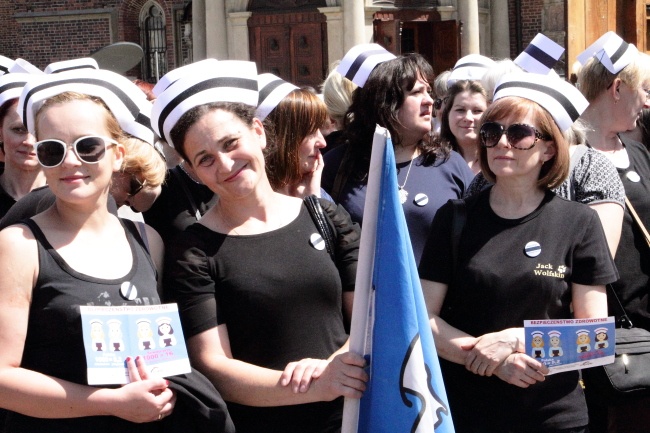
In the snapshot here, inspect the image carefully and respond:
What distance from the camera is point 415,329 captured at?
2.69 m

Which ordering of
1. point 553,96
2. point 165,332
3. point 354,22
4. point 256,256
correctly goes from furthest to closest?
point 354,22 < point 553,96 < point 256,256 < point 165,332

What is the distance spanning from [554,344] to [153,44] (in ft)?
72.0

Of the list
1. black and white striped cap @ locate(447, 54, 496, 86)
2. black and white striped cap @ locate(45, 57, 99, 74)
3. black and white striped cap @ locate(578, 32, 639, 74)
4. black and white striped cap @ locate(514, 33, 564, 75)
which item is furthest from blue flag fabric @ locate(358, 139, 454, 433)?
black and white striped cap @ locate(447, 54, 496, 86)

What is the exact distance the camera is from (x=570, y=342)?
10.5 ft

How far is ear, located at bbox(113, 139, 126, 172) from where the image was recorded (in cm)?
297

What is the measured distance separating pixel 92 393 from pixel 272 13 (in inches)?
716

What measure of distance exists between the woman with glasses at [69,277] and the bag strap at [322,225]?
0.52 m

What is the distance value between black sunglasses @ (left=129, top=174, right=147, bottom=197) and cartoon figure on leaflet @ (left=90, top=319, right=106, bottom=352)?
135cm

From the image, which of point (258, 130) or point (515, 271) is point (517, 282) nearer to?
point (515, 271)

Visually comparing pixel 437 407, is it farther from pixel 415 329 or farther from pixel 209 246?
pixel 209 246

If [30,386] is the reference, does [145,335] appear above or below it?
above

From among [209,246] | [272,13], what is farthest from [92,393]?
[272,13]

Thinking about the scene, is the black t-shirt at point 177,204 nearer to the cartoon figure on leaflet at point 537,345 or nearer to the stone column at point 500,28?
the cartoon figure on leaflet at point 537,345

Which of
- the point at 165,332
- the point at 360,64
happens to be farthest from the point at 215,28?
the point at 165,332
